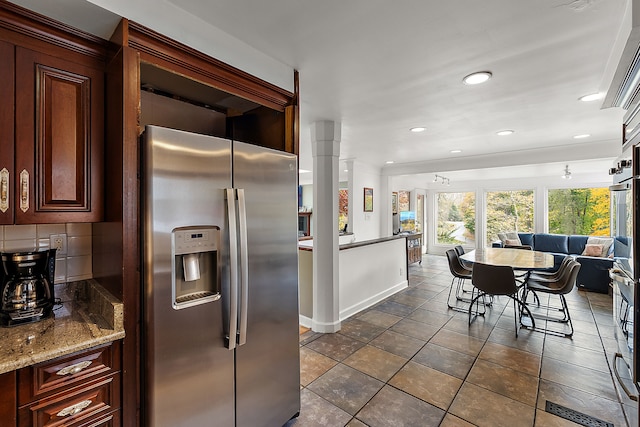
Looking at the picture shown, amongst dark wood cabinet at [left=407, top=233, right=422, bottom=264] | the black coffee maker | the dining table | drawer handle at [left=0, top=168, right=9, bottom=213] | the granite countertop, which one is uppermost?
drawer handle at [left=0, top=168, right=9, bottom=213]

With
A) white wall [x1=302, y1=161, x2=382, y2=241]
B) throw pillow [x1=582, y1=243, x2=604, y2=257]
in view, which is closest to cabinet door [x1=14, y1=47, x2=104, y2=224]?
white wall [x1=302, y1=161, x2=382, y2=241]

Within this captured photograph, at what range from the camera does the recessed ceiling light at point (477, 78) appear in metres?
2.12

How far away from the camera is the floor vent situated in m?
1.90

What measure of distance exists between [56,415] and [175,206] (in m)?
0.93

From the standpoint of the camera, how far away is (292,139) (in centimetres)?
204

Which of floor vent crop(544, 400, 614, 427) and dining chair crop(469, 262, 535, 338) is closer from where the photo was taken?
floor vent crop(544, 400, 614, 427)

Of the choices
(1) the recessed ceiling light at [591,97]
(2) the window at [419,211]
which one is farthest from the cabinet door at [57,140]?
(2) the window at [419,211]

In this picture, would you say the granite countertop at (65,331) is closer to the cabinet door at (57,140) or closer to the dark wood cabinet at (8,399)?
the dark wood cabinet at (8,399)

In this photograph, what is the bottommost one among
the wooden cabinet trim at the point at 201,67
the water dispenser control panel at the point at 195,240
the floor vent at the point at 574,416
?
the floor vent at the point at 574,416

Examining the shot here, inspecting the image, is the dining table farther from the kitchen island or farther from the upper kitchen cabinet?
the upper kitchen cabinet

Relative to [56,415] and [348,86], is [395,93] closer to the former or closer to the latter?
[348,86]

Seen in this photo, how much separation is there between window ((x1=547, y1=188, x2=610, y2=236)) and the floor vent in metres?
6.72

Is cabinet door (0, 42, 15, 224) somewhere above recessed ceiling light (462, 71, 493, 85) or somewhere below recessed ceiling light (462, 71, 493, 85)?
below

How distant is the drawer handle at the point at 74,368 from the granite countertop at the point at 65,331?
0.26 feet
